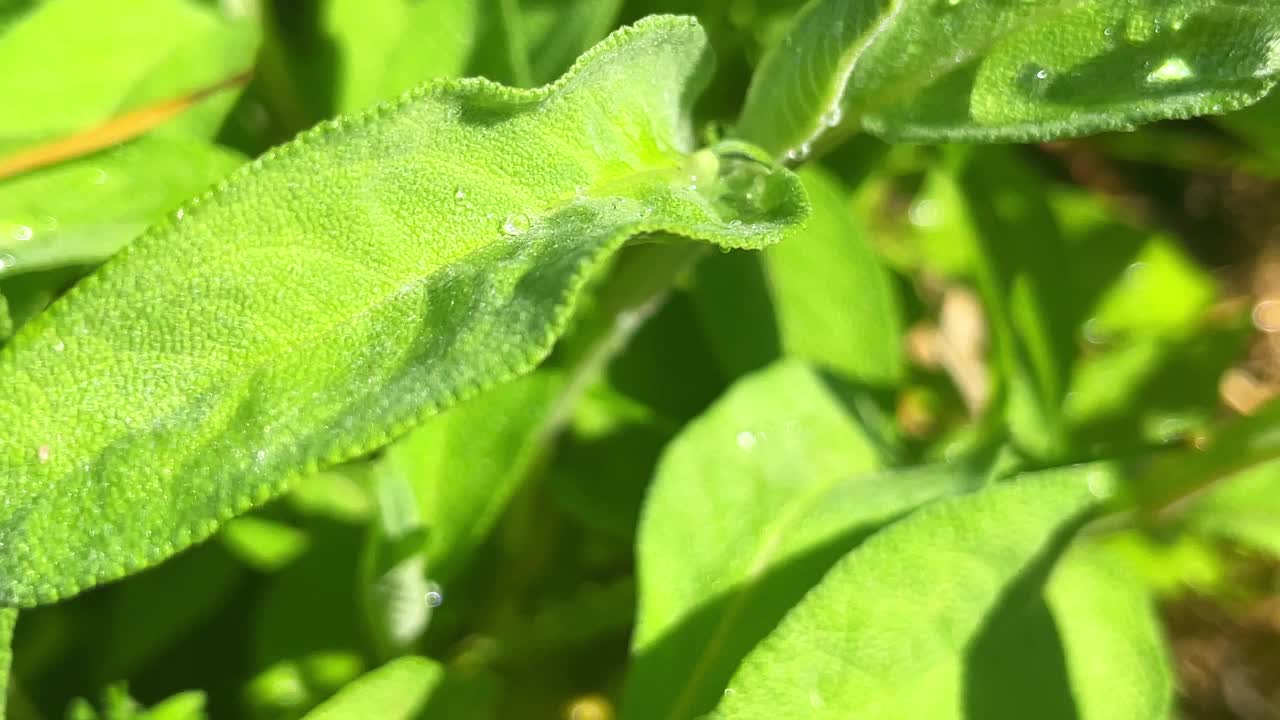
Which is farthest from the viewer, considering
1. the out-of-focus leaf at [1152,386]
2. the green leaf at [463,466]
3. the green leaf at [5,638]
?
the out-of-focus leaf at [1152,386]

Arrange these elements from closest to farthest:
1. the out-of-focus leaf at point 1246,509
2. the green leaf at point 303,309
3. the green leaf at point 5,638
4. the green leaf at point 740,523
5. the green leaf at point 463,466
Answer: the green leaf at point 303,309
the green leaf at point 5,638
the green leaf at point 740,523
the green leaf at point 463,466
the out-of-focus leaf at point 1246,509

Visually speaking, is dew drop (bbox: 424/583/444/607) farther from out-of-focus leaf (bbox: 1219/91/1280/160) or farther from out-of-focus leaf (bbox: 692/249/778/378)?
out-of-focus leaf (bbox: 1219/91/1280/160)

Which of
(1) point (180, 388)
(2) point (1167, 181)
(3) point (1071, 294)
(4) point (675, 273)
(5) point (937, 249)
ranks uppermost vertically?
(1) point (180, 388)

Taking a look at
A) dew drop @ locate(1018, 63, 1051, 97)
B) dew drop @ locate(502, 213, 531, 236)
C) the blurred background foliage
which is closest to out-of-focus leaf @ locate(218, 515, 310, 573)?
the blurred background foliage

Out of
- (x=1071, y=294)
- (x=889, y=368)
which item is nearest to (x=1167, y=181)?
(x=1071, y=294)

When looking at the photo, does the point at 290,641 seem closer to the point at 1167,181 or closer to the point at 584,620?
the point at 584,620

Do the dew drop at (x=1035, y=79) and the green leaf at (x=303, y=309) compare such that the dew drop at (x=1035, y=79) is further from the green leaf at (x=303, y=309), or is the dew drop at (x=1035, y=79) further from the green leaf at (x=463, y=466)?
the green leaf at (x=463, y=466)

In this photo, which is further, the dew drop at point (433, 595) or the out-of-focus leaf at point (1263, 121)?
the out-of-focus leaf at point (1263, 121)

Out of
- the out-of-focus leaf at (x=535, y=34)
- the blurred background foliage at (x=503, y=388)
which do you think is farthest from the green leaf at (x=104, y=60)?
the out-of-focus leaf at (x=535, y=34)
